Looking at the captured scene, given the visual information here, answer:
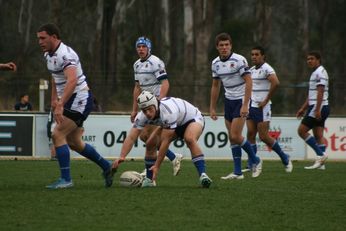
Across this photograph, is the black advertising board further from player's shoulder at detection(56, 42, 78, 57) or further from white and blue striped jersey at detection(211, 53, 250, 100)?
player's shoulder at detection(56, 42, 78, 57)

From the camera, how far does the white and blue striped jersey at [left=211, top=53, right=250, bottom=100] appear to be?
14.9m

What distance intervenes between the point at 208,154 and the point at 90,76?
21.6 ft

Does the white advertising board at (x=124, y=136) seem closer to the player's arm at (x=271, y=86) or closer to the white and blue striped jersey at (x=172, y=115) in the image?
the player's arm at (x=271, y=86)

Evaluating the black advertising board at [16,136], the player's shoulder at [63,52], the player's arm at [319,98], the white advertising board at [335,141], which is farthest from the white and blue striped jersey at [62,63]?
the white advertising board at [335,141]

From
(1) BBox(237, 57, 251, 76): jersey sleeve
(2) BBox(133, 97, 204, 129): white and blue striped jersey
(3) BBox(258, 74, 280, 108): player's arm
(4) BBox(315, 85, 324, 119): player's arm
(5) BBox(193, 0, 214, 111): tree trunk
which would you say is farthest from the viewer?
(5) BBox(193, 0, 214, 111): tree trunk

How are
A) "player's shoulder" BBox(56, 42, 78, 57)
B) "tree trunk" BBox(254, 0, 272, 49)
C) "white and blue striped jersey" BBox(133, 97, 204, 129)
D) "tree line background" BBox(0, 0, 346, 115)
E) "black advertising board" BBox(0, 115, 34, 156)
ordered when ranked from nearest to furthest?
"white and blue striped jersey" BBox(133, 97, 204, 129), "player's shoulder" BBox(56, 42, 78, 57), "black advertising board" BBox(0, 115, 34, 156), "tree line background" BBox(0, 0, 346, 115), "tree trunk" BBox(254, 0, 272, 49)

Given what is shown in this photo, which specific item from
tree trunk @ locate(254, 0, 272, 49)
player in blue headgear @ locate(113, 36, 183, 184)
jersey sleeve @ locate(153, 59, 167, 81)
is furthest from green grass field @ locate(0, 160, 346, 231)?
tree trunk @ locate(254, 0, 272, 49)

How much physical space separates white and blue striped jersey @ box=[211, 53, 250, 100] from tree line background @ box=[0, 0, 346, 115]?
2041 cm

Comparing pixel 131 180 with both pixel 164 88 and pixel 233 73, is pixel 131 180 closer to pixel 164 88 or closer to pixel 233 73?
pixel 164 88

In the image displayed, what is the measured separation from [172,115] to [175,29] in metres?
40.6

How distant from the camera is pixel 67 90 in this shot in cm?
1176

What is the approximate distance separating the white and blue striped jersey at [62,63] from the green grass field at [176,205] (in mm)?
1365

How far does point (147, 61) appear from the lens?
14992 millimetres

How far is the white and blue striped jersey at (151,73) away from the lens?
1494 centimetres
